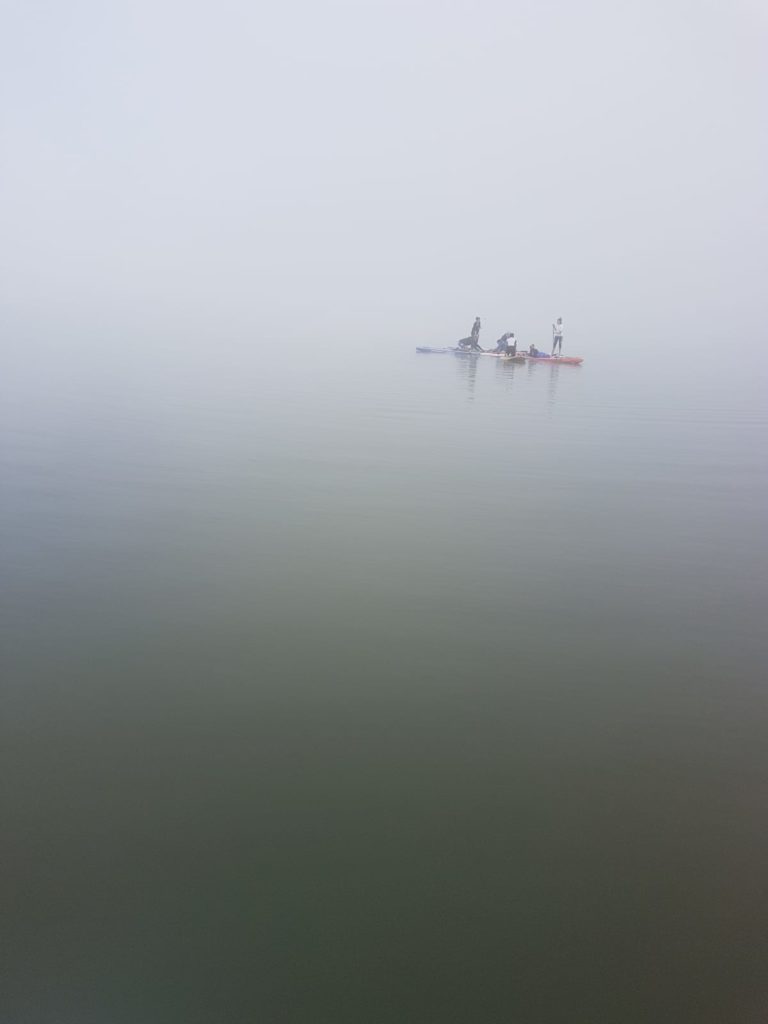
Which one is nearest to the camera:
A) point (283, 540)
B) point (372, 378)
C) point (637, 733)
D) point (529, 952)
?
point (529, 952)

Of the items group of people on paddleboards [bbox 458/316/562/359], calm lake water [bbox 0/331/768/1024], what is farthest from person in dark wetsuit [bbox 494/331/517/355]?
calm lake water [bbox 0/331/768/1024]

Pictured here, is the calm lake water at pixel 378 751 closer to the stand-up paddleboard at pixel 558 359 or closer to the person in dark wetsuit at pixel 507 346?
the stand-up paddleboard at pixel 558 359

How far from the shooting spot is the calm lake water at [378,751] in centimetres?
236

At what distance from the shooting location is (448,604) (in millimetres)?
4832

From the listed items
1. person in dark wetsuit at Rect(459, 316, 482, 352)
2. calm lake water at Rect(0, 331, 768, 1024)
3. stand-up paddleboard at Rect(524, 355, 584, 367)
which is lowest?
calm lake water at Rect(0, 331, 768, 1024)

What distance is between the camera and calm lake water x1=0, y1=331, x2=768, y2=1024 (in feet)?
7.73

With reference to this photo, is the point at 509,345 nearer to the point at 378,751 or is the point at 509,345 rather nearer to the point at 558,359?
the point at 558,359

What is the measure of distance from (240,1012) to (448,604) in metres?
2.85

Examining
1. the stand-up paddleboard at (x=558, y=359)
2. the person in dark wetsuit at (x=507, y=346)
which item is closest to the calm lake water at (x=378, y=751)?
the stand-up paddleboard at (x=558, y=359)

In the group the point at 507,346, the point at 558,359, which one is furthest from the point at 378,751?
the point at 507,346

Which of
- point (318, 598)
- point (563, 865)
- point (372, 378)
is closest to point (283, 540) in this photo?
point (318, 598)

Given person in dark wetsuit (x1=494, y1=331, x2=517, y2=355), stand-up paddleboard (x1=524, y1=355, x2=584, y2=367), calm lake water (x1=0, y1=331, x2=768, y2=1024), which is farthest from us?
person in dark wetsuit (x1=494, y1=331, x2=517, y2=355)

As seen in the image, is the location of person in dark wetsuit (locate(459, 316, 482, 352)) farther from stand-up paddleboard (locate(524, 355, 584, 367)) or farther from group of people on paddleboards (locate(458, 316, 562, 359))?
stand-up paddleboard (locate(524, 355, 584, 367))

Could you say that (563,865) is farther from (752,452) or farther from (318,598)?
(752,452)
